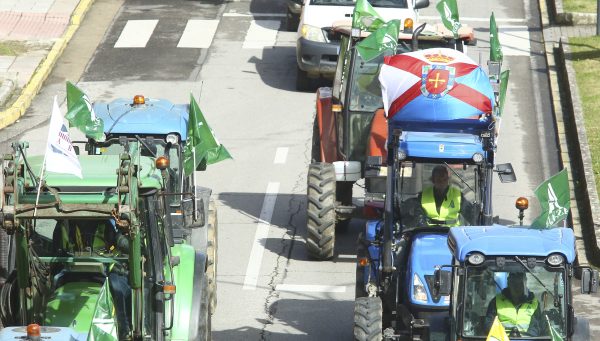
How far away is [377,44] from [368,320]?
651 centimetres

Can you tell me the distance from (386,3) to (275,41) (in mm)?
3515

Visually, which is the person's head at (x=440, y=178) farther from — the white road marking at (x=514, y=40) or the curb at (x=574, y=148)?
the white road marking at (x=514, y=40)

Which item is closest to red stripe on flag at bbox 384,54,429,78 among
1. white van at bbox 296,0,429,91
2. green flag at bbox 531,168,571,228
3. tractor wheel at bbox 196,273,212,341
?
green flag at bbox 531,168,571,228

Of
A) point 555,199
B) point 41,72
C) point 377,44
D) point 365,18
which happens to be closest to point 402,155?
point 555,199

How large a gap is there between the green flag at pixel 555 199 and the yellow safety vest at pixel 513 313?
44.0 inches

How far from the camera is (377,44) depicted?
18.2 metres

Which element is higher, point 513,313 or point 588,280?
point 588,280

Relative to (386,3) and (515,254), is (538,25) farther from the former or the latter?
(515,254)

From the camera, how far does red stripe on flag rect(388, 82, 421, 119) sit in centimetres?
1545

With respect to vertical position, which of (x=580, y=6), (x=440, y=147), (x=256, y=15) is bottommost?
(x=440, y=147)

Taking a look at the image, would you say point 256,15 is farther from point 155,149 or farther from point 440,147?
point 440,147

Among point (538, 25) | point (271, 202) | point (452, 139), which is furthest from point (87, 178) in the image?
point (538, 25)

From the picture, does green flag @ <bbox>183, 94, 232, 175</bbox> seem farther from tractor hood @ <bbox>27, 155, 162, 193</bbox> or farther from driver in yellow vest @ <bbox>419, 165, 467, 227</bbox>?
tractor hood @ <bbox>27, 155, 162, 193</bbox>

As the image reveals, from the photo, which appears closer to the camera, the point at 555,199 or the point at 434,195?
the point at 555,199
